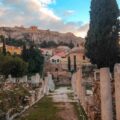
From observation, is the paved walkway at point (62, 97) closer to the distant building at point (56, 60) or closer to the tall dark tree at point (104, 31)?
the tall dark tree at point (104, 31)

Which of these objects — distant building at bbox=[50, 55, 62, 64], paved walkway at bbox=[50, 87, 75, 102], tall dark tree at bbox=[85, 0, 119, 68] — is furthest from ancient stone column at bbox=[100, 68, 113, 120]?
distant building at bbox=[50, 55, 62, 64]

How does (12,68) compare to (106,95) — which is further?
(12,68)

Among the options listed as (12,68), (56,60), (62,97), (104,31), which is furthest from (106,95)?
(56,60)

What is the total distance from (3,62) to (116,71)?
45113mm

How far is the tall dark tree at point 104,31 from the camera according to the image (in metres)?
17.6

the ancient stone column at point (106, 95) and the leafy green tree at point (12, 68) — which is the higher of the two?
the leafy green tree at point (12, 68)

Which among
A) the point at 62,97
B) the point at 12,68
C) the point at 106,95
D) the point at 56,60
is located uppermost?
the point at 56,60

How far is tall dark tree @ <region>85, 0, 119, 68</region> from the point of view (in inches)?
692

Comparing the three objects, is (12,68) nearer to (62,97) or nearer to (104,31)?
(62,97)

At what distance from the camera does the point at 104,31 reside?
17.3 metres

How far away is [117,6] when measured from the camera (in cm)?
1908

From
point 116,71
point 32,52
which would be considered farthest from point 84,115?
point 32,52

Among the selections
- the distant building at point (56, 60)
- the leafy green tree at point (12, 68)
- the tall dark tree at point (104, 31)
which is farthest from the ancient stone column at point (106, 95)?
the distant building at point (56, 60)

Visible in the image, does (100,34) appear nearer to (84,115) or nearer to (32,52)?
(84,115)
